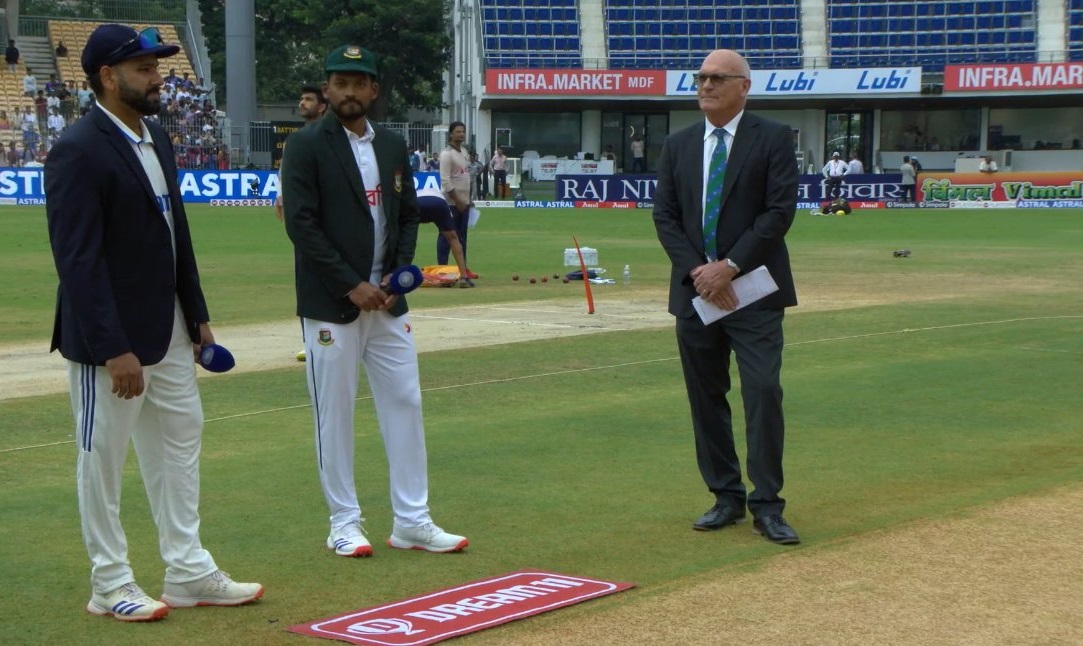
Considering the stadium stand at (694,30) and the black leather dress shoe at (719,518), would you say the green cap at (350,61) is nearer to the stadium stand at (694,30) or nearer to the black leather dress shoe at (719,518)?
the black leather dress shoe at (719,518)

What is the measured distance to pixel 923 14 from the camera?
189ft

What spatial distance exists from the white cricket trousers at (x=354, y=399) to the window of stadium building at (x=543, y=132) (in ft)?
168

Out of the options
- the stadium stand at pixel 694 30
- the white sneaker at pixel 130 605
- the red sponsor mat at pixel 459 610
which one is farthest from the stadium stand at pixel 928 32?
the white sneaker at pixel 130 605

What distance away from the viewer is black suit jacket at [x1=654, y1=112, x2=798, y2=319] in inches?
264

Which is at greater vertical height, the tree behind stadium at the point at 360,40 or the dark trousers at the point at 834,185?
the tree behind stadium at the point at 360,40

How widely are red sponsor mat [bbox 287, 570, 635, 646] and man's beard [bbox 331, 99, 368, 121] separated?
6.63 feet

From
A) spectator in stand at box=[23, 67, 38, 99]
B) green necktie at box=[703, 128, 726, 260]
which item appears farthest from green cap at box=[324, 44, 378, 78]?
spectator in stand at box=[23, 67, 38, 99]

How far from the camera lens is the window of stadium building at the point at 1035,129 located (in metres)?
56.1

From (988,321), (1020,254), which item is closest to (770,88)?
(1020,254)

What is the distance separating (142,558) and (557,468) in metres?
2.60

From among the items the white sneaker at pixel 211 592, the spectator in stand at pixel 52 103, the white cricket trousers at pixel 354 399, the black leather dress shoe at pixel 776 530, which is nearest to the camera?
the white sneaker at pixel 211 592

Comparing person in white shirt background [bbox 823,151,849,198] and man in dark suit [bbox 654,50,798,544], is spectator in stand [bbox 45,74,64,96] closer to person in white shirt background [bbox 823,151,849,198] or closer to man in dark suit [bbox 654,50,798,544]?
person in white shirt background [bbox 823,151,849,198]

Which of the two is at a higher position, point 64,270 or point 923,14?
point 923,14

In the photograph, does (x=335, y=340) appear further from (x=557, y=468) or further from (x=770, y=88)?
(x=770, y=88)
